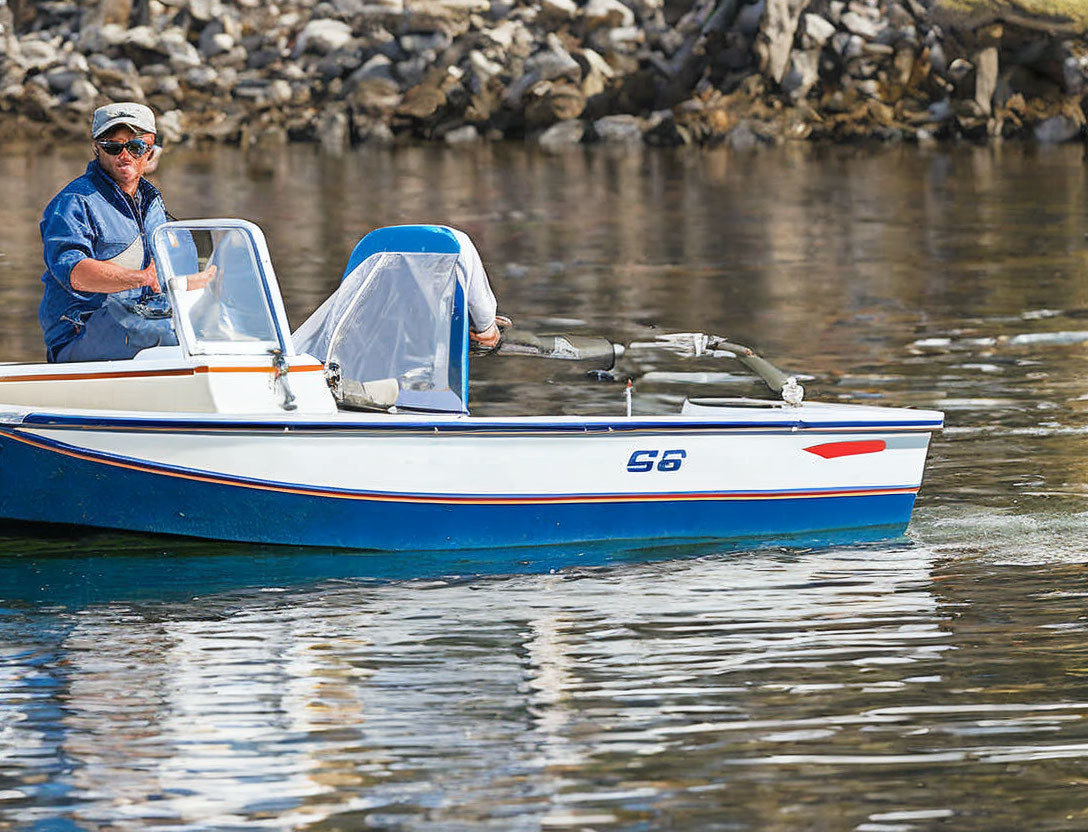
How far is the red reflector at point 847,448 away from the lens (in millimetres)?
9844

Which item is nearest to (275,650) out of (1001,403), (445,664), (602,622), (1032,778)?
(445,664)

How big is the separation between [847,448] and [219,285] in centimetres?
290

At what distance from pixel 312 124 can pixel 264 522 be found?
147 feet

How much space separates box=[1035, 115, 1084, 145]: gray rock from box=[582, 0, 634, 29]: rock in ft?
37.7

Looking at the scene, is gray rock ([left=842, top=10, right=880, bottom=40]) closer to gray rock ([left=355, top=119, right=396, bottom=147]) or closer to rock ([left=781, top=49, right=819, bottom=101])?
rock ([left=781, top=49, right=819, bottom=101])

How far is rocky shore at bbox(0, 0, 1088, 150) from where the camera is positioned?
5091 cm

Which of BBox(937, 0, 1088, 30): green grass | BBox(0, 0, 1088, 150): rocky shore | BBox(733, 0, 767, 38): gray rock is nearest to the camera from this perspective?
BBox(937, 0, 1088, 30): green grass

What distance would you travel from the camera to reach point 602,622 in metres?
8.39

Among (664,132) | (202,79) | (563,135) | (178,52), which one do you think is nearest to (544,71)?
(563,135)

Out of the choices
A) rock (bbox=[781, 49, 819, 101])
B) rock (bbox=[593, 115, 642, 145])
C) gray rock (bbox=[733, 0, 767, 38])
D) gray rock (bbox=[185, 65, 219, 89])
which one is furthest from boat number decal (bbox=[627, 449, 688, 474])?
gray rock (bbox=[185, 65, 219, 89])

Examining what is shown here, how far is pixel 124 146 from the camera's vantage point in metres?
9.13

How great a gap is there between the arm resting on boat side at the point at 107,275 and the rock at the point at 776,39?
44.3m

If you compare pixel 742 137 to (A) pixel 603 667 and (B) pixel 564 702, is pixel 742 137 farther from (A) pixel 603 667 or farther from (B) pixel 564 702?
(B) pixel 564 702

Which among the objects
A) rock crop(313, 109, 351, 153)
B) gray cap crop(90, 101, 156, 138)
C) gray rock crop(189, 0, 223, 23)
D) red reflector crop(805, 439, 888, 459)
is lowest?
rock crop(313, 109, 351, 153)
